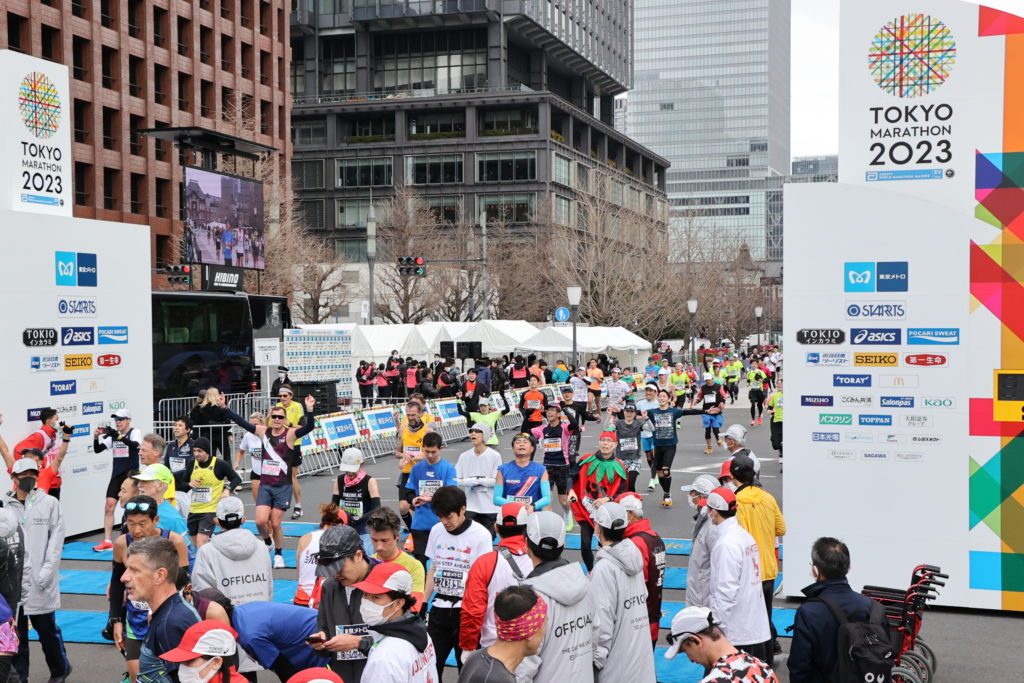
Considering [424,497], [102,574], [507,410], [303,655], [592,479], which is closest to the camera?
[303,655]

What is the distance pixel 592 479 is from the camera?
10.1 m

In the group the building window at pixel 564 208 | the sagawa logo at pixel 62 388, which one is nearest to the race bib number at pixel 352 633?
the sagawa logo at pixel 62 388

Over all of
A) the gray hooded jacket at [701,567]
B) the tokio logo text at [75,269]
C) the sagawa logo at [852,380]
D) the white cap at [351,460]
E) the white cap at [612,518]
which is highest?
the tokio logo text at [75,269]

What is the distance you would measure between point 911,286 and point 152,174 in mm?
53713

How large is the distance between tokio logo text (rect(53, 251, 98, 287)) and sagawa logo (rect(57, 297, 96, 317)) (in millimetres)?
211

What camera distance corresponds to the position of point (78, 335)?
47.2 ft

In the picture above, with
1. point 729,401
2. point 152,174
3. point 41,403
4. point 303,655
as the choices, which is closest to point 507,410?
point 729,401

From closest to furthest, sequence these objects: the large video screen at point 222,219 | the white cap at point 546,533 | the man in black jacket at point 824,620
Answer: the white cap at point 546,533 → the man in black jacket at point 824,620 → the large video screen at point 222,219

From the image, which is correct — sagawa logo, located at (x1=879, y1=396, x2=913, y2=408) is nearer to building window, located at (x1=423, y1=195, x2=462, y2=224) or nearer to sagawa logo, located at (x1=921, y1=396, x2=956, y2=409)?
sagawa logo, located at (x1=921, y1=396, x2=956, y2=409)

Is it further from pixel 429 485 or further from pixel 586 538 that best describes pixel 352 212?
pixel 429 485

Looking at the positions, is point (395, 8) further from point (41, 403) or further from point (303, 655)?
point (303, 655)

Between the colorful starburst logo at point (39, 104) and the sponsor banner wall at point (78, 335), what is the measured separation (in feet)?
4.36

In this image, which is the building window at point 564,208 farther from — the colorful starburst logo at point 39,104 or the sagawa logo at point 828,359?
the sagawa logo at point 828,359

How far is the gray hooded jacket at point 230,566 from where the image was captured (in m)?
6.87
